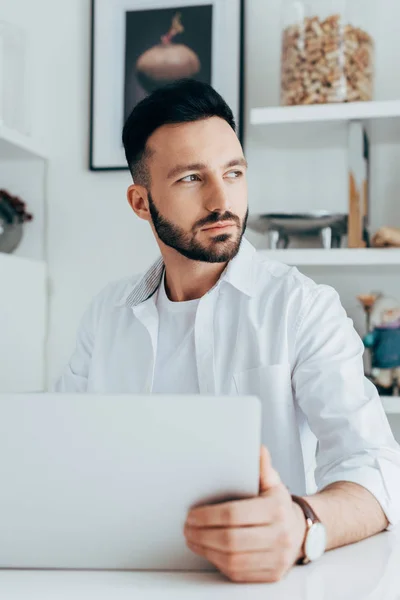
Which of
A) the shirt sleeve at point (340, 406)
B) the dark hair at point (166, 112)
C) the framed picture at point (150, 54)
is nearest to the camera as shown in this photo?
the shirt sleeve at point (340, 406)

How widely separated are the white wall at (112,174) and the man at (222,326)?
1.93 feet

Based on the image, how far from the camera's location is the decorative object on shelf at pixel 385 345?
1920 mm

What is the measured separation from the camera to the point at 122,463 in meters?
0.77

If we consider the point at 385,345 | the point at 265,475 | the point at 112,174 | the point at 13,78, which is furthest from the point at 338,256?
the point at 265,475

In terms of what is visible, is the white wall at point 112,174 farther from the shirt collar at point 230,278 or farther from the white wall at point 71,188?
the shirt collar at point 230,278

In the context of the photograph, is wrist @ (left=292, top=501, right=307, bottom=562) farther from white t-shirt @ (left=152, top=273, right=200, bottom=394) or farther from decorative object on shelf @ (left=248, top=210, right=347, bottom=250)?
decorative object on shelf @ (left=248, top=210, right=347, bottom=250)

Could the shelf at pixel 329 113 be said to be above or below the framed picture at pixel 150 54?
below

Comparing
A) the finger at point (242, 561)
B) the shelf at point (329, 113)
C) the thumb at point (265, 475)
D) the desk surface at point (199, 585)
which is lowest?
the desk surface at point (199, 585)

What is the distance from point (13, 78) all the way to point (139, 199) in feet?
2.73

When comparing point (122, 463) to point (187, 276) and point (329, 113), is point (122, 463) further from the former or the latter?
point (329, 113)

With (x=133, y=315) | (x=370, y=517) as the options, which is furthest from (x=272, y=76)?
(x=370, y=517)

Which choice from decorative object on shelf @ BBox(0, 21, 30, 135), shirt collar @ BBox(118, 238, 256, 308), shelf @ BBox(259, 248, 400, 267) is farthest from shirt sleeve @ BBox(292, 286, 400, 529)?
decorative object on shelf @ BBox(0, 21, 30, 135)

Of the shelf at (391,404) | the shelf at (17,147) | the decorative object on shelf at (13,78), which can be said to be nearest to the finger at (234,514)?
the shelf at (391,404)

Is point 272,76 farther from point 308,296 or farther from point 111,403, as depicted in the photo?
point 111,403
